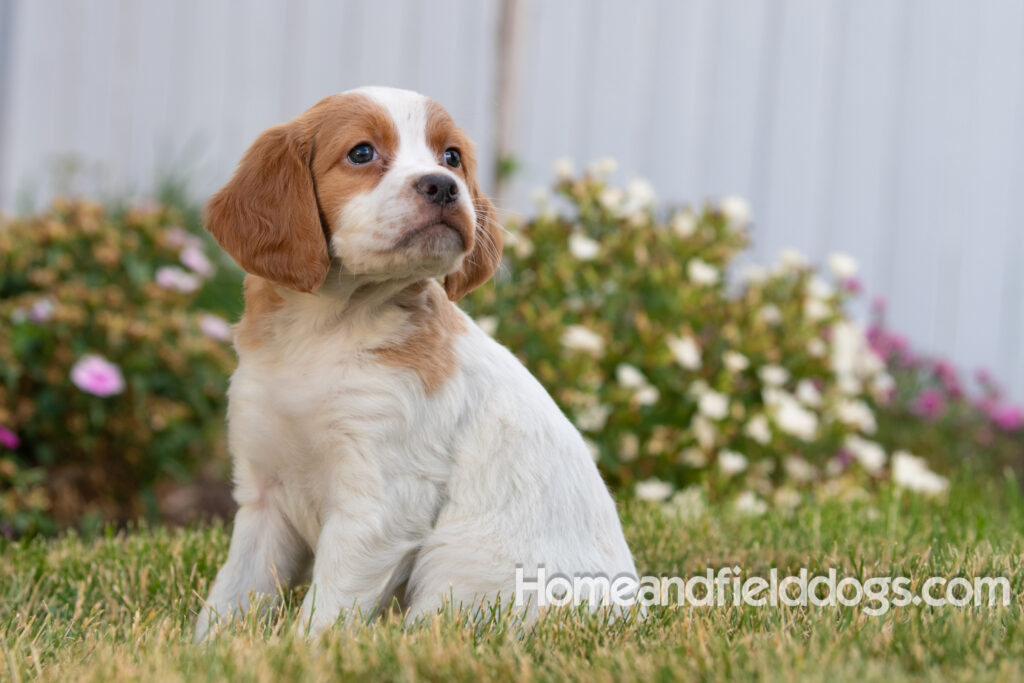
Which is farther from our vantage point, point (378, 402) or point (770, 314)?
point (770, 314)

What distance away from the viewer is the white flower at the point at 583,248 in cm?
512

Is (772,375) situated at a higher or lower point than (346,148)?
lower

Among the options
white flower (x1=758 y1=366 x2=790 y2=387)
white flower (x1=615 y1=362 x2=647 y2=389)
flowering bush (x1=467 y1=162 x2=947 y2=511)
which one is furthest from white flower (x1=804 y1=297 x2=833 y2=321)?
white flower (x1=615 y1=362 x2=647 y2=389)

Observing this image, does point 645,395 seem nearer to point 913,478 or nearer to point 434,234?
point 913,478

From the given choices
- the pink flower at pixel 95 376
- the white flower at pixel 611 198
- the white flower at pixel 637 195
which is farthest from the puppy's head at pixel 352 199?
the white flower at pixel 637 195

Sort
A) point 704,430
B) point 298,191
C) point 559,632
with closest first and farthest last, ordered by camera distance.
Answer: point 559,632 → point 298,191 → point 704,430

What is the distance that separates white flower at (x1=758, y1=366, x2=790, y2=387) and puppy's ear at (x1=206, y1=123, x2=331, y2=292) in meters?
3.13

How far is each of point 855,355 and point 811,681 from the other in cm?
433

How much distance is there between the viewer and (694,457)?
517 cm

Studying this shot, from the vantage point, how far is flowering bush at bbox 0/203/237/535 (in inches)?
181

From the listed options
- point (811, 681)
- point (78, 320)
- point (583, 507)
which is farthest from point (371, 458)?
point (78, 320)

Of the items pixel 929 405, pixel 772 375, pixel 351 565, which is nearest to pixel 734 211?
pixel 772 375

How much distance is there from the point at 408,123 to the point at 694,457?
2.89m

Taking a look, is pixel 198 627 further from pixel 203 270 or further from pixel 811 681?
pixel 203 270
